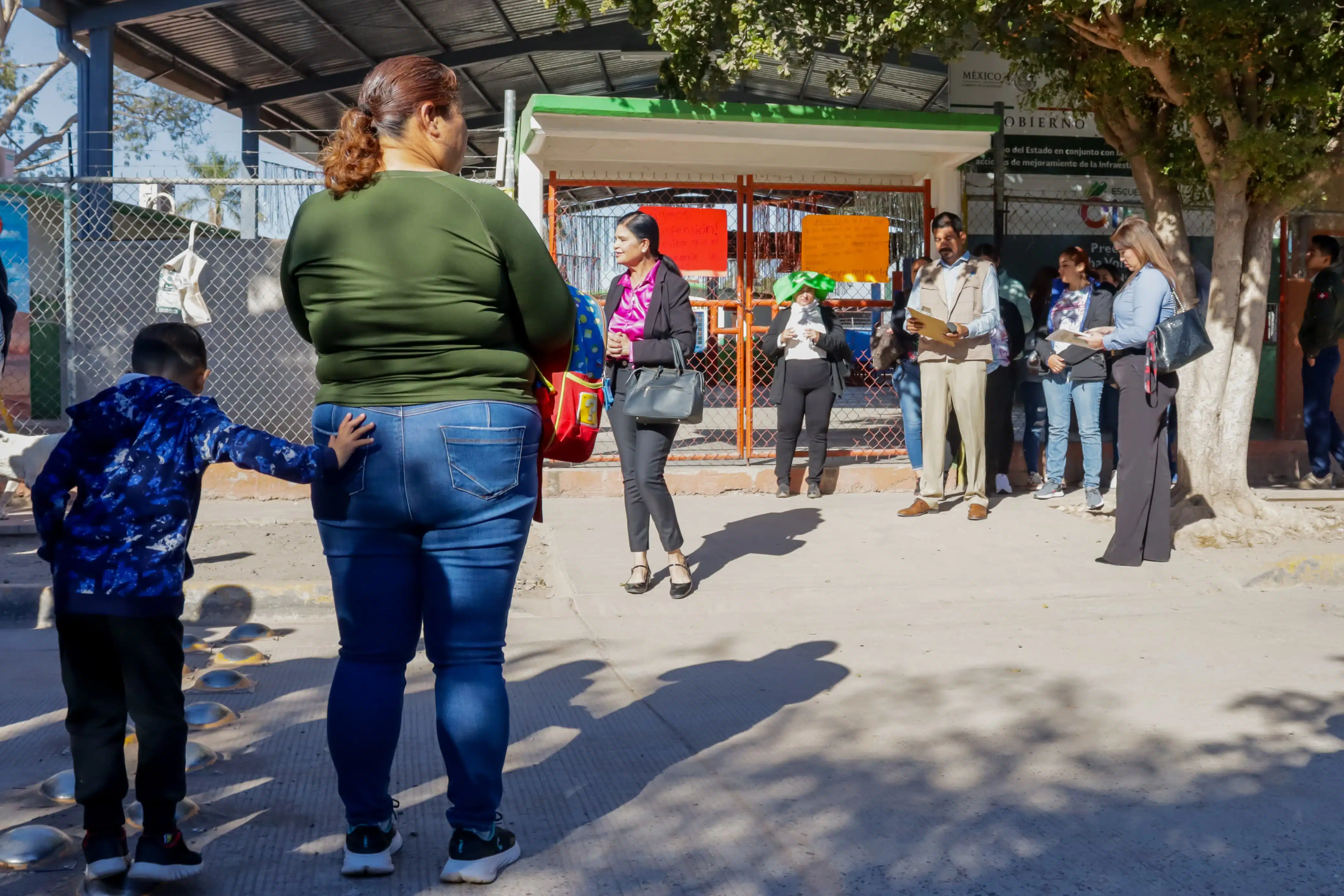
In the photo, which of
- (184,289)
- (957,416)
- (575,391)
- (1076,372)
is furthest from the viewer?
(184,289)

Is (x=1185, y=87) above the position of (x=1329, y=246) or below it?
above

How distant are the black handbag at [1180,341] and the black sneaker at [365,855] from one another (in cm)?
515

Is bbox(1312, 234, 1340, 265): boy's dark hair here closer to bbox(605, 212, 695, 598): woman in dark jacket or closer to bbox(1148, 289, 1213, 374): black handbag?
bbox(1148, 289, 1213, 374): black handbag

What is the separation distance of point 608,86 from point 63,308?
1404 centimetres

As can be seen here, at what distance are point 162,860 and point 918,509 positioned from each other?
20.9 ft

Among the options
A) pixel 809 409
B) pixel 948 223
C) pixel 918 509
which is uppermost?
pixel 948 223

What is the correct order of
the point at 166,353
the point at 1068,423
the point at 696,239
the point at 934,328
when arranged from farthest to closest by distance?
the point at 696,239 < the point at 1068,423 < the point at 934,328 < the point at 166,353

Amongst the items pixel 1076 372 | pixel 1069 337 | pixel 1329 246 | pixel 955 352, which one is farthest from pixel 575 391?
pixel 1329 246

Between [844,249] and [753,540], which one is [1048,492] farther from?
[753,540]

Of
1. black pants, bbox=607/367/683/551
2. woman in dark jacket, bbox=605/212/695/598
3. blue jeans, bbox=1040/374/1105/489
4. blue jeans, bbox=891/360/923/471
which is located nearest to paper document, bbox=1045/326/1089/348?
blue jeans, bbox=1040/374/1105/489

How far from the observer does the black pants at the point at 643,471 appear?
6.20 metres

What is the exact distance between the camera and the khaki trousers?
327 inches

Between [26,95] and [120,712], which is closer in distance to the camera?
[120,712]

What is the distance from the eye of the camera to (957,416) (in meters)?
8.48
